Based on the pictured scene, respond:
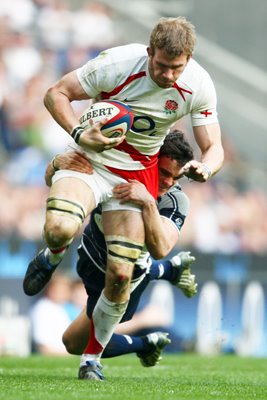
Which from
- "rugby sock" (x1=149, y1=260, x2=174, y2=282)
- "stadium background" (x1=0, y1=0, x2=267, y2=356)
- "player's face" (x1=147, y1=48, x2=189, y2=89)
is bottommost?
"stadium background" (x1=0, y1=0, x2=267, y2=356)

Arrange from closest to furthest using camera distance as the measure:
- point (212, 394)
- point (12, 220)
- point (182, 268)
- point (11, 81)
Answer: point (212, 394) < point (182, 268) < point (12, 220) < point (11, 81)

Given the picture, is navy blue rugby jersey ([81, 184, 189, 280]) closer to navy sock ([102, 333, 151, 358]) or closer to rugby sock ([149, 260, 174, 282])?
navy sock ([102, 333, 151, 358])

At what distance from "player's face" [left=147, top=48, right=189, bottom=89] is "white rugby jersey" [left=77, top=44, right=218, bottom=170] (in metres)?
0.17

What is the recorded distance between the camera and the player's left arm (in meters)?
6.95

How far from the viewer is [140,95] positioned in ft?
23.9

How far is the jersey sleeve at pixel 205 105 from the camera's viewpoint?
24.3 ft

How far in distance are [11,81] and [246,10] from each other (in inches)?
213

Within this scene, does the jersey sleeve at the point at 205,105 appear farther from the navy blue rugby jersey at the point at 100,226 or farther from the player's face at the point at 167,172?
the navy blue rugby jersey at the point at 100,226

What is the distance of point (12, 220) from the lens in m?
14.8

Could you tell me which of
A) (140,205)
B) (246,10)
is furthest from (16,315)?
(246,10)

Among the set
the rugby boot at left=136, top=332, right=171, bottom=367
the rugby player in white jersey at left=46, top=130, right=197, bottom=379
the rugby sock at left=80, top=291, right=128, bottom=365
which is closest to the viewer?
the rugby sock at left=80, top=291, right=128, bottom=365

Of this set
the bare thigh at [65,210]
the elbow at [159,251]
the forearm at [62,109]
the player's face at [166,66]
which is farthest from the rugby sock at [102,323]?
the player's face at [166,66]

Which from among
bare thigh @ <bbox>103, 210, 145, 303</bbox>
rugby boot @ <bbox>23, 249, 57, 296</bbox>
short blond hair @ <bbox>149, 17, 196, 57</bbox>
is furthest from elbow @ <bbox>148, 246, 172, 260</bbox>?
short blond hair @ <bbox>149, 17, 196, 57</bbox>

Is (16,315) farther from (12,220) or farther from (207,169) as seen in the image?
(207,169)
